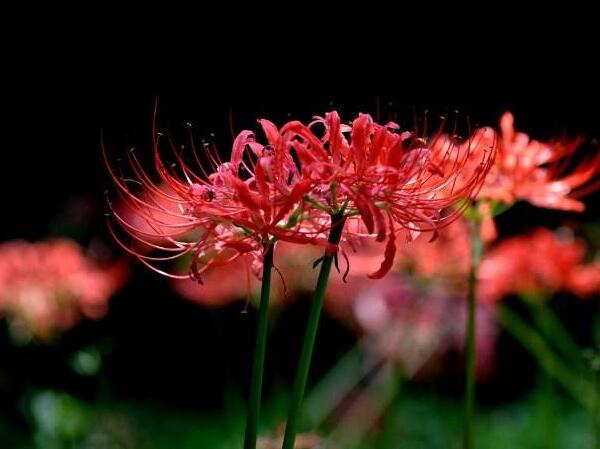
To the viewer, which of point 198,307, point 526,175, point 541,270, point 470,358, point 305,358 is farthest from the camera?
point 198,307

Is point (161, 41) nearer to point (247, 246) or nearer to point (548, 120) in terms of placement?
point (548, 120)

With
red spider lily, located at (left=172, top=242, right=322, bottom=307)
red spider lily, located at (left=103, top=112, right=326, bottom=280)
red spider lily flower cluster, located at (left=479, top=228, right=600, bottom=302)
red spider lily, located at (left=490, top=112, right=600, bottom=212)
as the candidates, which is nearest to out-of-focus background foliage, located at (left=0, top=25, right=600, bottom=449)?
red spider lily, located at (left=172, top=242, right=322, bottom=307)

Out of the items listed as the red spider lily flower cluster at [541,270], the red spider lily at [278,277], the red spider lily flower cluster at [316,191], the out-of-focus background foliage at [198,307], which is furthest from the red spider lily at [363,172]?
the out-of-focus background foliage at [198,307]

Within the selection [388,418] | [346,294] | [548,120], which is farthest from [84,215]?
[548,120]

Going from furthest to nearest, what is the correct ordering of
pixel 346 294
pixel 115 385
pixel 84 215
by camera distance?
pixel 115 385, pixel 84 215, pixel 346 294

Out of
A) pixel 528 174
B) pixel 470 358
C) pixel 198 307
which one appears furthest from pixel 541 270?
pixel 198 307

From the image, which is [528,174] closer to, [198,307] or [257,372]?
[257,372]

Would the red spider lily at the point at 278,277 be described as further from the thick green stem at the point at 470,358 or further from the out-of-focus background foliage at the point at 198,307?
the thick green stem at the point at 470,358
